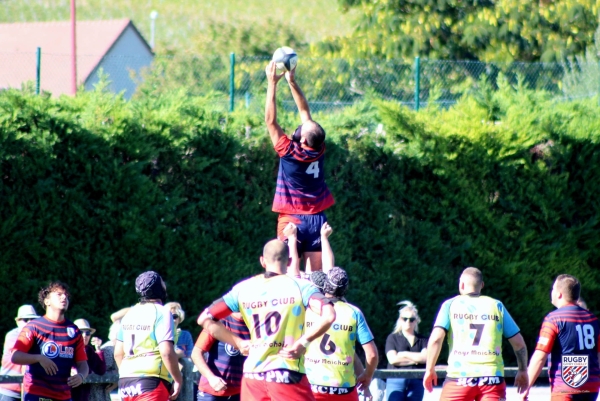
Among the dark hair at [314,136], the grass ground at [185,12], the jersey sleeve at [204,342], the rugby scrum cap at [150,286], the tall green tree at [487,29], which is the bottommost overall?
the jersey sleeve at [204,342]

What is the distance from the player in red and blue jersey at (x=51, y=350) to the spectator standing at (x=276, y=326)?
2184 millimetres

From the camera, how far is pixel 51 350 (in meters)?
8.20

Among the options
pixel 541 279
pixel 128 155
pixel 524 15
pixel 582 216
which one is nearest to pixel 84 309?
pixel 128 155

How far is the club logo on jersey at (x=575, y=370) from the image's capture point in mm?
8500

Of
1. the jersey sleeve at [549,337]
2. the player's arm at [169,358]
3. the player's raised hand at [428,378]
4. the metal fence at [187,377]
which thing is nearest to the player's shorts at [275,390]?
the player's arm at [169,358]

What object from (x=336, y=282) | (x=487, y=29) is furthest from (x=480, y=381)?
(x=487, y=29)

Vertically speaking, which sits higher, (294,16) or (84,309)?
(294,16)

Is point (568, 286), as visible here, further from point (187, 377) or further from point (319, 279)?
point (187, 377)

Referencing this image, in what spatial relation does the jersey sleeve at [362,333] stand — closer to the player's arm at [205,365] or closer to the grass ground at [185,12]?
the player's arm at [205,365]

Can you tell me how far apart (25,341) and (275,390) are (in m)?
2.62

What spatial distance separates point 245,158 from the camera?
13234 mm

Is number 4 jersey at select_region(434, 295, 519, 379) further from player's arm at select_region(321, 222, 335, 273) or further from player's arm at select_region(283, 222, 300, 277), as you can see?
player's arm at select_region(283, 222, 300, 277)

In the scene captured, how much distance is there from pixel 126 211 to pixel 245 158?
77.6 inches

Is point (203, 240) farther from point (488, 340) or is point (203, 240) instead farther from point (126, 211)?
point (488, 340)
